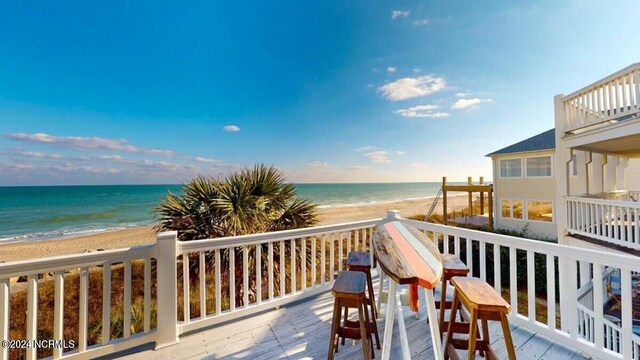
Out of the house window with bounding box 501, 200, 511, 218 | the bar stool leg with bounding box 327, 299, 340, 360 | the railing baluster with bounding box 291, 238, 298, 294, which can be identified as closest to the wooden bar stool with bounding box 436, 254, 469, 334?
the bar stool leg with bounding box 327, 299, 340, 360

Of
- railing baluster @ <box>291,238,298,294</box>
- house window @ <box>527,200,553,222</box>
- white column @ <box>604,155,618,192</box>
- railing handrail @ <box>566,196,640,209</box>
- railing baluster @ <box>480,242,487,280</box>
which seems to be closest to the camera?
railing baluster @ <box>480,242,487,280</box>

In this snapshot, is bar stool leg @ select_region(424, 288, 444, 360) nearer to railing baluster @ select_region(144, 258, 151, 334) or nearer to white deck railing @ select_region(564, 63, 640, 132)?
railing baluster @ select_region(144, 258, 151, 334)

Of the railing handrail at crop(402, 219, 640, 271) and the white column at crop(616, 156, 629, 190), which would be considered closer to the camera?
the railing handrail at crop(402, 219, 640, 271)

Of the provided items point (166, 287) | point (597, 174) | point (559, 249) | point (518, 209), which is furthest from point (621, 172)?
point (166, 287)

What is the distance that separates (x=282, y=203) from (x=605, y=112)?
5.82 m

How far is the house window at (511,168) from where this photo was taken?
10.2 meters

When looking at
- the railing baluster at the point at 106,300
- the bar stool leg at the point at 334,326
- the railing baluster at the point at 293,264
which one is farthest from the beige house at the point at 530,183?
the railing baluster at the point at 106,300

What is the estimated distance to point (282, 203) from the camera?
4.45 metres

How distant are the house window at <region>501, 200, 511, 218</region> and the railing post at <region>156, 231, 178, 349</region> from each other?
1296 cm

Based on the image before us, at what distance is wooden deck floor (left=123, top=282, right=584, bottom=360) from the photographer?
6.25ft

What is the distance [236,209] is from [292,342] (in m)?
2.40

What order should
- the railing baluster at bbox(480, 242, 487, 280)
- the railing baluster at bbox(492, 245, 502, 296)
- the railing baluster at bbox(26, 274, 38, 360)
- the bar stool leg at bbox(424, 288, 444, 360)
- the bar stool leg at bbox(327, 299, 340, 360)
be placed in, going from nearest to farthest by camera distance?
the bar stool leg at bbox(424, 288, 444, 360) < the railing baluster at bbox(26, 274, 38, 360) < the bar stool leg at bbox(327, 299, 340, 360) < the railing baluster at bbox(492, 245, 502, 296) < the railing baluster at bbox(480, 242, 487, 280)

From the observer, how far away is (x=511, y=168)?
10.5 meters

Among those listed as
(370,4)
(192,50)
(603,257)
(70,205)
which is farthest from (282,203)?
(70,205)
